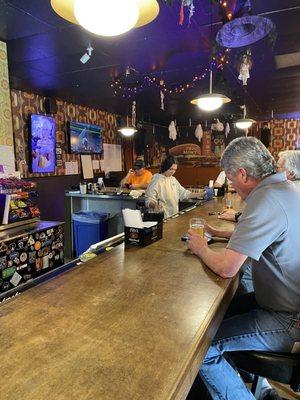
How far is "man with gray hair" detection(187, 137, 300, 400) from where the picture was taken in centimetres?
132

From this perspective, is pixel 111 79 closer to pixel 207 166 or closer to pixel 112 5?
pixel 112 5

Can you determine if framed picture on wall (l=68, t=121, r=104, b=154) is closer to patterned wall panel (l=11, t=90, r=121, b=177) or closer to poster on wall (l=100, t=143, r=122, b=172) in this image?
patterned wall panel (l=11, t=90, r=121, b=177)

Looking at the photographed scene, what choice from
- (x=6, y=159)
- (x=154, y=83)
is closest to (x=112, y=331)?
(x=6, y=159)

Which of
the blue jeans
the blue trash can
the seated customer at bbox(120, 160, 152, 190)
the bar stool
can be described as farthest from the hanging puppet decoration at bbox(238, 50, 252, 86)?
the seated customer at bbox(120, 160, 152, 190)

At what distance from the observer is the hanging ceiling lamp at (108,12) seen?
1.25 metres

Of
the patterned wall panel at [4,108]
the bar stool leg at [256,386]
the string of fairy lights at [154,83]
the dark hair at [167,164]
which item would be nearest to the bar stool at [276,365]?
the bar stool leg at [256,386]

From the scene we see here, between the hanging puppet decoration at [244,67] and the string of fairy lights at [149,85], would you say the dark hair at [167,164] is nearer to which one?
the hanging puppet decoration at [244,67]

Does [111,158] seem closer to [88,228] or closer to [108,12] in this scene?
[88,228]

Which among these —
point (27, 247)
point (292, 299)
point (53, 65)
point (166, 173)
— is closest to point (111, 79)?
Answer: point (53, 65)

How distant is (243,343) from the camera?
135 cm

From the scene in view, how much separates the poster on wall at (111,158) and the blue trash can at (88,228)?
2.87 metres

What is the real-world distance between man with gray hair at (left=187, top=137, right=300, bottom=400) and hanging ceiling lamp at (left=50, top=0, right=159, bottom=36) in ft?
3.25

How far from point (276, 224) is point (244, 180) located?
14.1 inches

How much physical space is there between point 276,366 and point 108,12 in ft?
5.43
